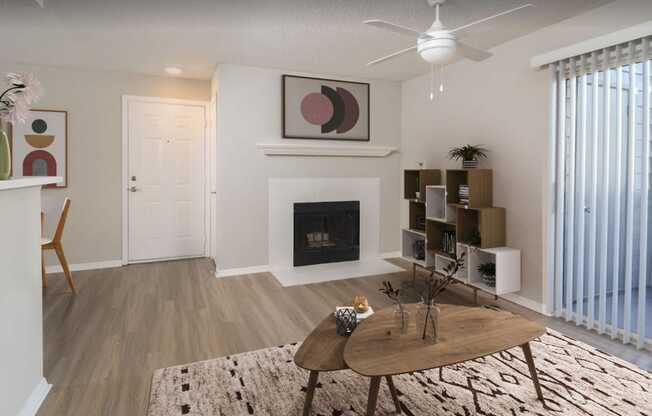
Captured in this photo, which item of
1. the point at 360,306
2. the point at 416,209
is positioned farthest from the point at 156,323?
the point at 416,209

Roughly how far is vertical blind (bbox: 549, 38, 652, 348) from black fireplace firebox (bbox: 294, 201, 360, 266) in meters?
2.40

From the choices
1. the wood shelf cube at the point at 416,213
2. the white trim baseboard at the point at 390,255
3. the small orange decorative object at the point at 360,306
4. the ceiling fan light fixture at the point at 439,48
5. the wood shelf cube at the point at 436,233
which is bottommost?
the white trim baseboard at the point at 390,255

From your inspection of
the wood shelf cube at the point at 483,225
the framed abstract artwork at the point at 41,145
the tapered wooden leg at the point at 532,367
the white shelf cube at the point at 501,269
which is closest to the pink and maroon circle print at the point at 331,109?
the wood shelf cube at the point at 483,225

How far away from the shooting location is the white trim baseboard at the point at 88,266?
4.54 metres

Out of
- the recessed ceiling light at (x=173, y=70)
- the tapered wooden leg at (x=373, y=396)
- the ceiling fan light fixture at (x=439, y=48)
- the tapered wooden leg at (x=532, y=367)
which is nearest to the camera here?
the tapered wooden leg at (x=373, y=396)

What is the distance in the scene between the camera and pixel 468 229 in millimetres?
3781

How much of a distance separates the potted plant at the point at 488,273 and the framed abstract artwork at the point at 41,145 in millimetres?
4689

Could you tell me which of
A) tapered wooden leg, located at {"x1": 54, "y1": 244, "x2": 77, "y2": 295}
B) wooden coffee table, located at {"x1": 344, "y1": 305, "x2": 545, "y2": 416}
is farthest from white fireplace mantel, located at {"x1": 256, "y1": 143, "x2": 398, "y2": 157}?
wooden coffee table, located at {"x1": 344, "y1": 305, "x2": 545, "y2": 416}

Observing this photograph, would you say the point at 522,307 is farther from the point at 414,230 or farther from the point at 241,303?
the point at 241,303

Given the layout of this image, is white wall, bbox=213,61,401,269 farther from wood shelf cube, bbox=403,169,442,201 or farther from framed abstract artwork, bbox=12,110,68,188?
framed abstract artwork, bbox=12,110,68,188

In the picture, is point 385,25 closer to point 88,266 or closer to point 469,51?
point 469,51

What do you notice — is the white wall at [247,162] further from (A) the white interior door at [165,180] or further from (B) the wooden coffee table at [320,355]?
(B) the wooden coffee table at [320,355]

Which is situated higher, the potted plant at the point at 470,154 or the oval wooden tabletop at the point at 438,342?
the potted plant at the point at 470,154

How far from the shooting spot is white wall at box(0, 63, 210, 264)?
4.53 m
